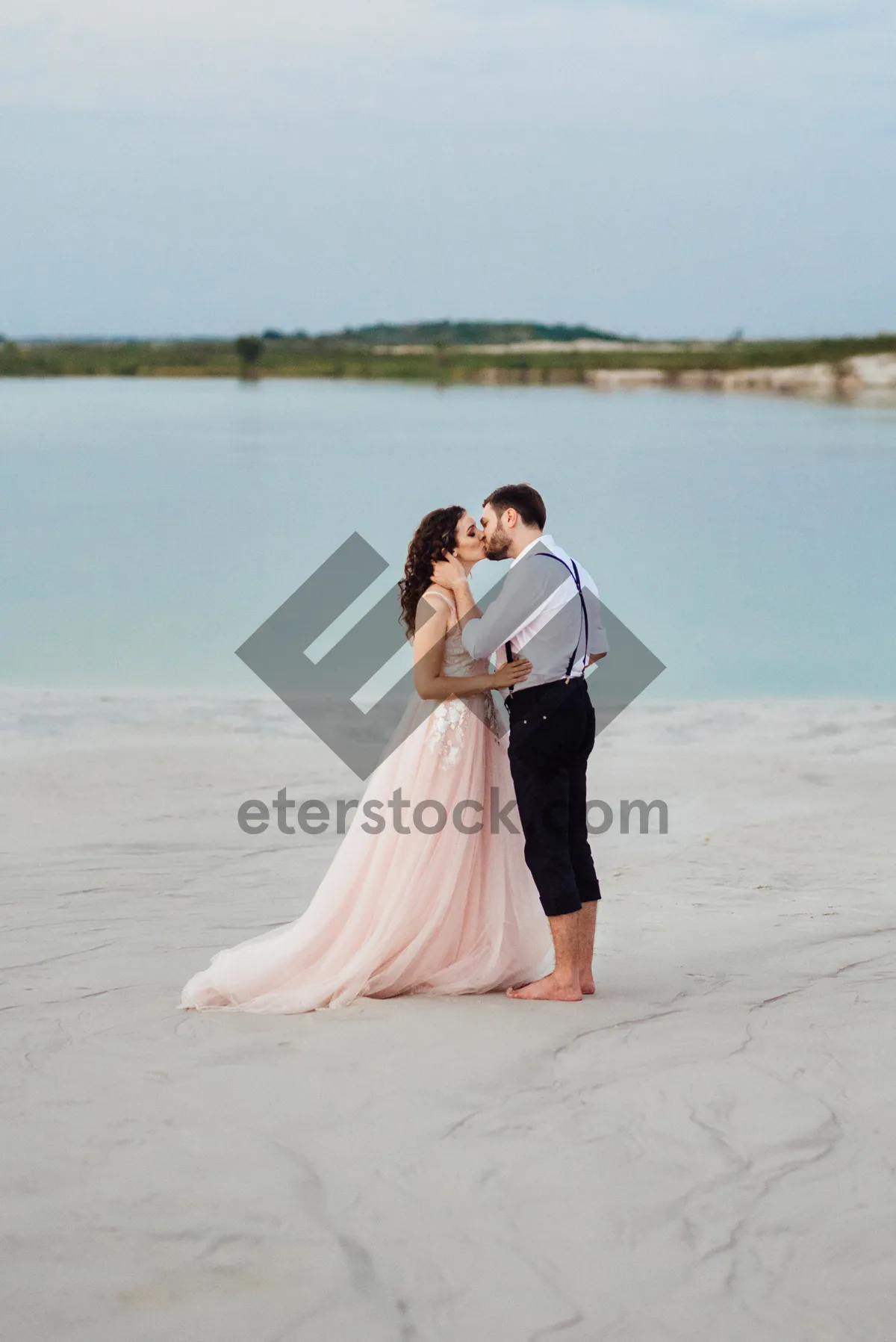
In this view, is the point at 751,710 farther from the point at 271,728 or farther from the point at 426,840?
the point at 426,840

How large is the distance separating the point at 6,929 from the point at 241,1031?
4.98ft

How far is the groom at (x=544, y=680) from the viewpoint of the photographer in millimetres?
4277

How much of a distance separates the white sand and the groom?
1.08 ft

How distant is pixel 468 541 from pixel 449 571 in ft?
0.34

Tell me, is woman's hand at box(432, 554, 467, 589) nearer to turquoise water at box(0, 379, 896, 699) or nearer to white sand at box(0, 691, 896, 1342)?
white sand at box(0, 691, 896, 1342)

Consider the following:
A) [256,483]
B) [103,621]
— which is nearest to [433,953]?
[103,621]

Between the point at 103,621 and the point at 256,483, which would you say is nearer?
the point at 103,621

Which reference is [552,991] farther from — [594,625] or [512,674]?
[594,625]

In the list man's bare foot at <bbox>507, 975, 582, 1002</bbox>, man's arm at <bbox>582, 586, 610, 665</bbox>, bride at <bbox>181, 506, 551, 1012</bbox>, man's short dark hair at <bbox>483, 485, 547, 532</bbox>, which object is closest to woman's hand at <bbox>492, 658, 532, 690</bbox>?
bride at <bbox>181, 506, 551, 1012</bbox>

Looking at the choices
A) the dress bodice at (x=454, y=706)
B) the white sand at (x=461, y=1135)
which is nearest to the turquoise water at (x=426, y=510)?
the white sand at (x=461, y=1135)

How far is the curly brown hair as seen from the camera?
172 inches

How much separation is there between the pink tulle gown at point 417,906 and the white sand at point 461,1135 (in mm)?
132

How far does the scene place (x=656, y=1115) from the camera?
3.50m

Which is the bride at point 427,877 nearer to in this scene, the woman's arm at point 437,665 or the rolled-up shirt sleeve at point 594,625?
the woman's arm at point 437,665
